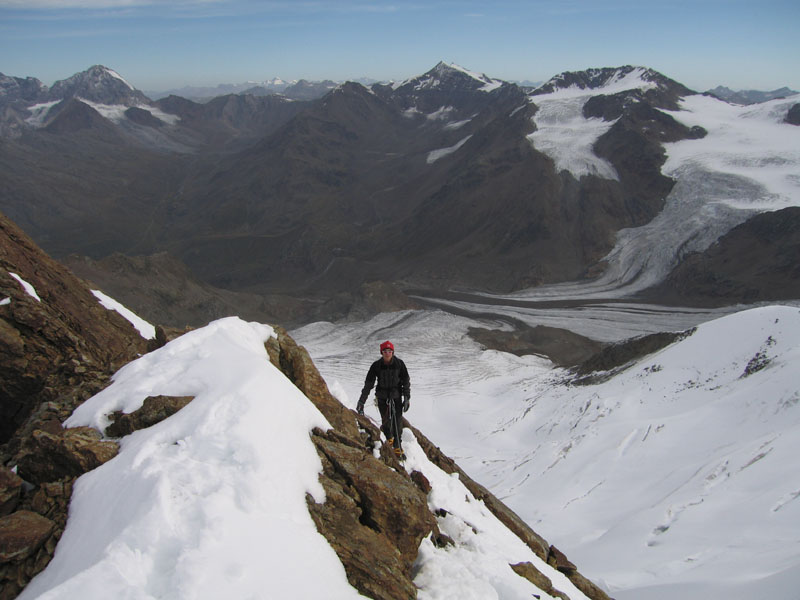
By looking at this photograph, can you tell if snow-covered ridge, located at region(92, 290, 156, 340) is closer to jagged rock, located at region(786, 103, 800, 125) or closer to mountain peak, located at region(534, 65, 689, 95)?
jagged rock, located at region(786, 103, 800, 125)

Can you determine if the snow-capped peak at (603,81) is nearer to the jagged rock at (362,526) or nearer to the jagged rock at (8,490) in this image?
the jagged rock at (362,526)

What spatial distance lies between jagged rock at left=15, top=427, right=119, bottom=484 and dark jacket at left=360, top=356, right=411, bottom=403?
16.3ft

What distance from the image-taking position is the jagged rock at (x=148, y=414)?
7.94 m

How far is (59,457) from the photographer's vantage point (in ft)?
23.5

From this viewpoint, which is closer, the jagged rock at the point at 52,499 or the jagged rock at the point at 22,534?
the jagged rock at the point at 22,534

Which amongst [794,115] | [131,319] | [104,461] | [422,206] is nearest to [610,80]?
[794,115]

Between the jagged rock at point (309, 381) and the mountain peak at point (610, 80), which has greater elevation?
the mountain peak at point (610, 80)

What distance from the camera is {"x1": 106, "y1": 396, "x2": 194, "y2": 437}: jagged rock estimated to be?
313 inches

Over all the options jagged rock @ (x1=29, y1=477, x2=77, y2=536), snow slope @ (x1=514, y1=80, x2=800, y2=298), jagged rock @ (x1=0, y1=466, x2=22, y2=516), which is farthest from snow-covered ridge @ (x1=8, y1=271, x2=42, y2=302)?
snow slope @ (x1=514, y1=80, x2=800, y2=298)

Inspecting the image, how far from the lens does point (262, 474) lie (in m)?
6.68

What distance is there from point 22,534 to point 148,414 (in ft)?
7.29

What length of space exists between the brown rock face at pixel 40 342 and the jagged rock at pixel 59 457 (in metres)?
3.05

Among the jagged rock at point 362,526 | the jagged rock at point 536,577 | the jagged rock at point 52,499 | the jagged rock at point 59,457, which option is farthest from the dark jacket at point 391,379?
the jagged rock at point 52,499

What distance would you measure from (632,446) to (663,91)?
125 m
